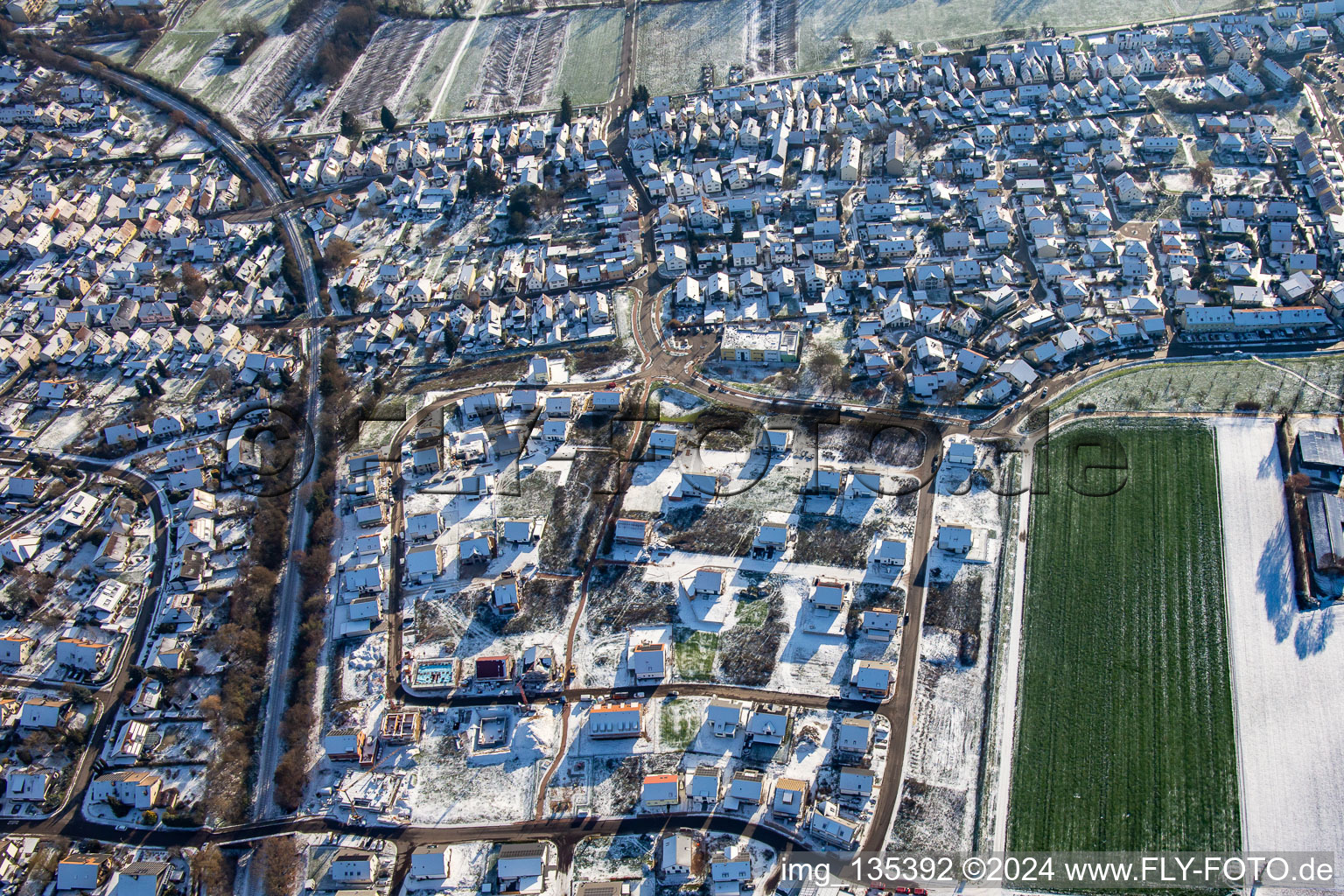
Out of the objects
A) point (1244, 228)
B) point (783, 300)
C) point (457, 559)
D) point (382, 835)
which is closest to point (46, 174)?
point (457, 559)

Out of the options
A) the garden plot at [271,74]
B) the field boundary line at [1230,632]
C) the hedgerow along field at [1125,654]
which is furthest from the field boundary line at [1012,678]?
the garden plot at [271,74]

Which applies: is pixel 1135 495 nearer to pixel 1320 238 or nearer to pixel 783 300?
pixel 783 300

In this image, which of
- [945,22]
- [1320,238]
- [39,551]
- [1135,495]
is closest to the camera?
[1135,495]

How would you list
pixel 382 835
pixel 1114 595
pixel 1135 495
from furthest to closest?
pixel 1135 495 → pixel 1114 595 → pixel 382 835

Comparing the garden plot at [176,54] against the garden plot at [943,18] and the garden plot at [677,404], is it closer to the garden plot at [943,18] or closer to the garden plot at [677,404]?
the garden plot at [943,18]

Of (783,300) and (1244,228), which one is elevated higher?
(1244,228)
